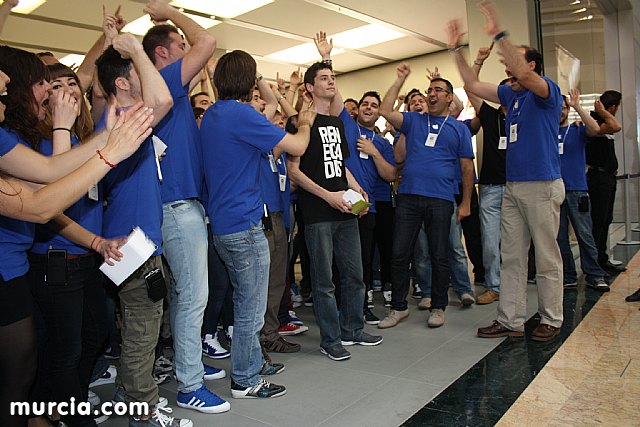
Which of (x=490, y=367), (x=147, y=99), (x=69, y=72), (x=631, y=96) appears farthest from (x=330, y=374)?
(x=631, y=96)

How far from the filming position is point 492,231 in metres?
4.42

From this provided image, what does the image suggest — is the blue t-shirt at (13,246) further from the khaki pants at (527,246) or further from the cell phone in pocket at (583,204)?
the cell phone in pocket at (583,204)

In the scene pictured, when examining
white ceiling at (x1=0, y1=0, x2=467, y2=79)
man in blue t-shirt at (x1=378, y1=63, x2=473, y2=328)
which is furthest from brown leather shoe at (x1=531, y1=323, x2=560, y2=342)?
white ceiling at (x1=0, y1=0, x2=467, y2=79)

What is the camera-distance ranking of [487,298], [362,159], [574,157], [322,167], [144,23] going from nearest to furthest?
[322,167], [362,159], [487,298], [574,157], [144,23]

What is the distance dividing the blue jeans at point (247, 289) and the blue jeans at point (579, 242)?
310 cm

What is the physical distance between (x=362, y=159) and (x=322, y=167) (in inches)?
35.5

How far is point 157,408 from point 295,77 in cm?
258

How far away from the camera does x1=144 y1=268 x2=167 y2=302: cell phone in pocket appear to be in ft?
6.91

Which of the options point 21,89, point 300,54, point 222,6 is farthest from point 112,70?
point 300,54

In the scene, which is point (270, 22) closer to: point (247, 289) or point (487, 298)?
point (487, 298)

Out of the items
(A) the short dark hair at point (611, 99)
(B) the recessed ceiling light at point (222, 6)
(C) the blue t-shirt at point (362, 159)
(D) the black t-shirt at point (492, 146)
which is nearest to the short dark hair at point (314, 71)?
(C) the blue t-shirt at point (362, 159)

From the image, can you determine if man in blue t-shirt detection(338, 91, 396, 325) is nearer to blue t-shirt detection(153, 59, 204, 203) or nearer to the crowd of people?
the crowd of people

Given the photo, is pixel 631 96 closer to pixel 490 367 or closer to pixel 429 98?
pixel 429 98

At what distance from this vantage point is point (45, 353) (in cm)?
206
